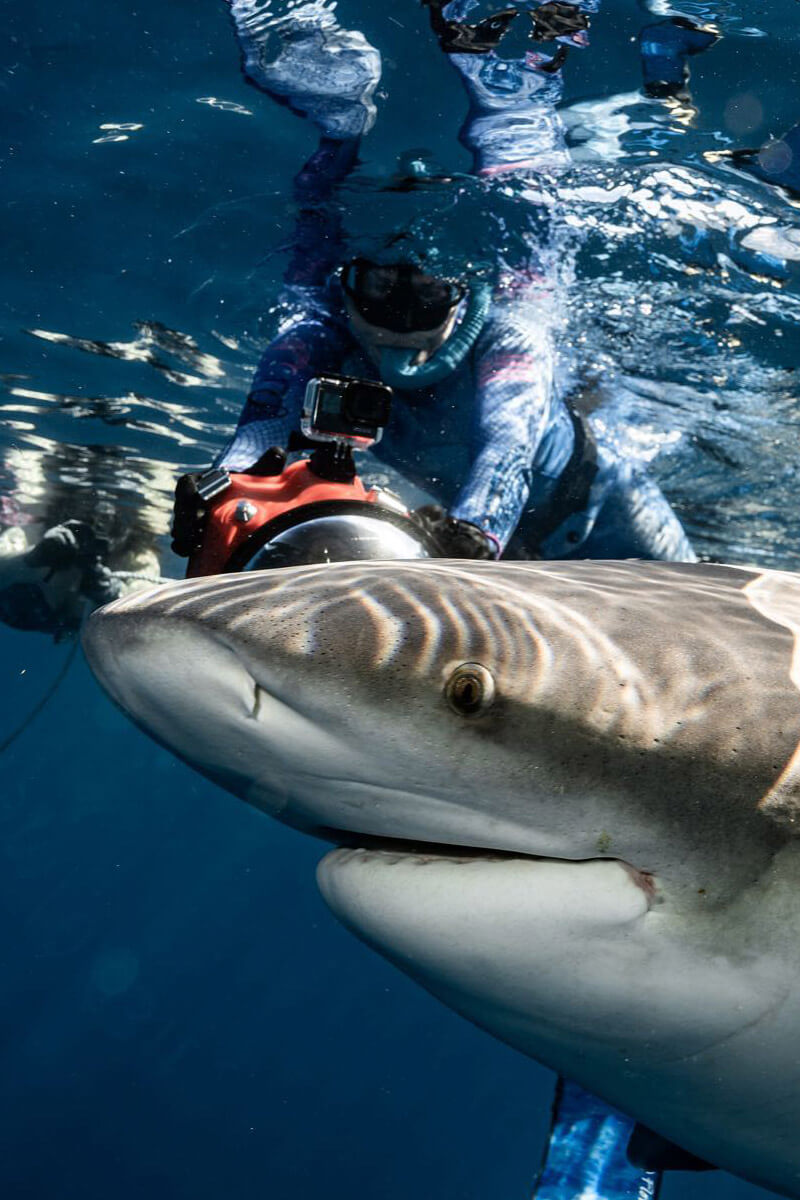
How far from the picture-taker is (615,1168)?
3365 mm

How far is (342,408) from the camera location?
343 centimetres

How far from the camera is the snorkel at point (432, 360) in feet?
21.2

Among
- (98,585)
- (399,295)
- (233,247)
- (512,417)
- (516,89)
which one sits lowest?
(98,585)

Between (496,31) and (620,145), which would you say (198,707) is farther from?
(620,145)

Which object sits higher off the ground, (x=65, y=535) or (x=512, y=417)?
(x=512, y=417)

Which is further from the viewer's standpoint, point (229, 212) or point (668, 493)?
point (668, 493)

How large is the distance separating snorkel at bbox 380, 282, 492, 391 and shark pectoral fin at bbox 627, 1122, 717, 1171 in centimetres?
528

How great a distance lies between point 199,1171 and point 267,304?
122ft

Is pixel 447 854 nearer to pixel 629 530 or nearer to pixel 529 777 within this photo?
pixel 529 777

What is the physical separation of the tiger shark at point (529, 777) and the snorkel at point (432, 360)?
5256 millimetres

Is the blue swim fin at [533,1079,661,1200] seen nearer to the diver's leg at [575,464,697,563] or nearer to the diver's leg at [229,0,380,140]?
the diver's leg at [575,464,697,563]

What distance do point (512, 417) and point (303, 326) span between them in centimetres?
236

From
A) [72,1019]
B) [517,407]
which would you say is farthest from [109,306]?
[72,1019]

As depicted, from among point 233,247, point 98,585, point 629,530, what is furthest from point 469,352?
point 98,585
